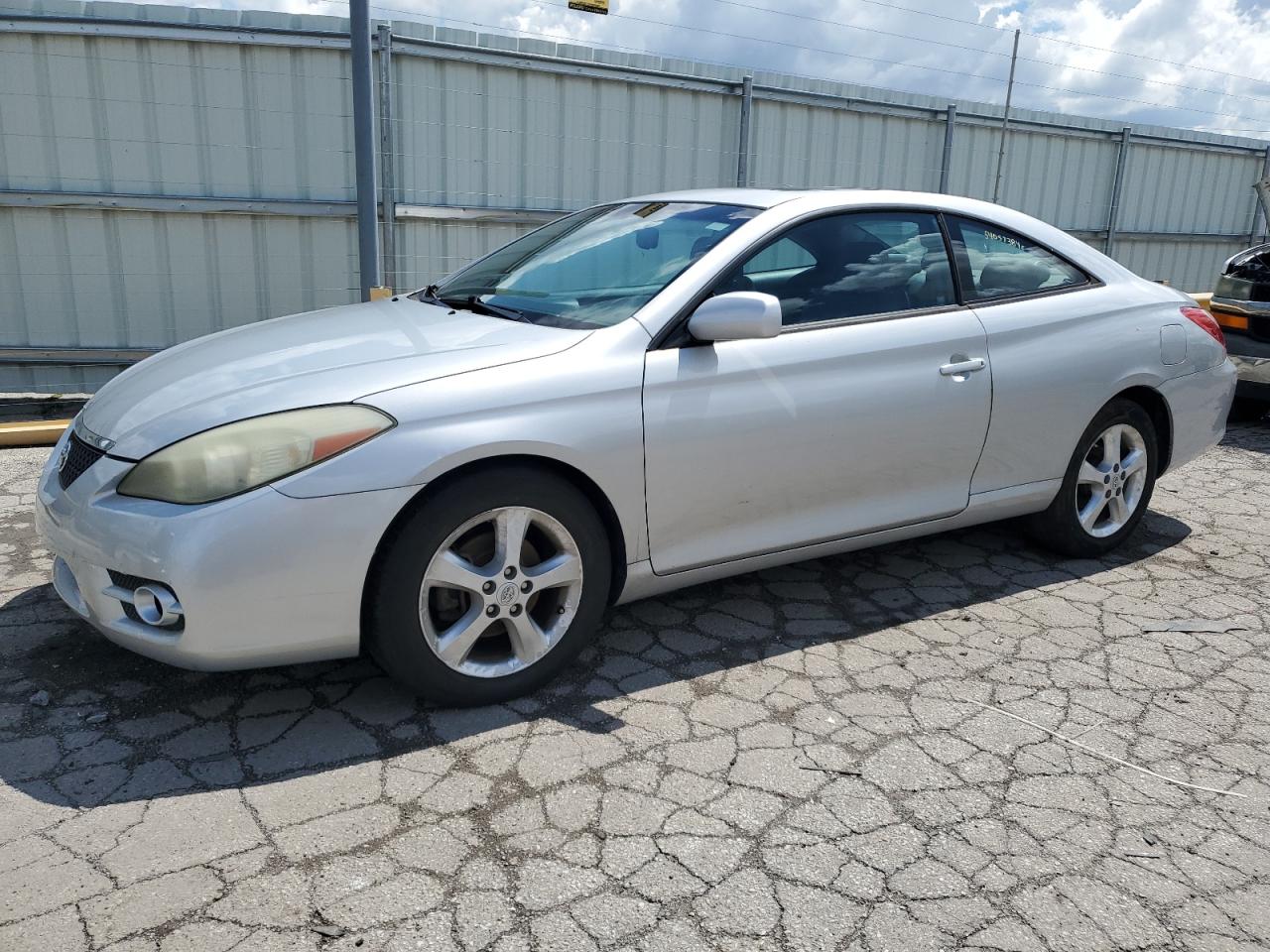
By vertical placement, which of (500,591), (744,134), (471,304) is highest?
(744,134)

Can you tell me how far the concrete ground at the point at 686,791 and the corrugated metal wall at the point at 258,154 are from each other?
3.90 metres

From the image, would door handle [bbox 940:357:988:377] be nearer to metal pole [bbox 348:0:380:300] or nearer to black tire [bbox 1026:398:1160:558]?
black tire [bbox 1026:398:1160:558]

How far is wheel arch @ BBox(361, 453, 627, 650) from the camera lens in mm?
2965

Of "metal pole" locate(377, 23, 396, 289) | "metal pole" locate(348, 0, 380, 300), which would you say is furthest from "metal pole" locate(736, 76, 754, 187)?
"metal pole" locate(348, 0, 380, 300)

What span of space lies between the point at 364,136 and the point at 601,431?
4054 mm

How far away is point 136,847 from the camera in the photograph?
2527 millimetres

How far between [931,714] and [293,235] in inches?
240

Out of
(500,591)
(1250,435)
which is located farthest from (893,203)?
(1250,435)

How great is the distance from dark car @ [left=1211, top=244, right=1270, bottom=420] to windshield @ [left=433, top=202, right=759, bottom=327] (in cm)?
481

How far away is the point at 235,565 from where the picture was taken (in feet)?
9.11

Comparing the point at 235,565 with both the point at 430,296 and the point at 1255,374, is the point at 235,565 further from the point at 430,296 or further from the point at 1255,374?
the point at 1255,374

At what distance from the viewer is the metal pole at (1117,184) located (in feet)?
40.3

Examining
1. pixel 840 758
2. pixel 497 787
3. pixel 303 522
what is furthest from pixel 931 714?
pixel 303 522

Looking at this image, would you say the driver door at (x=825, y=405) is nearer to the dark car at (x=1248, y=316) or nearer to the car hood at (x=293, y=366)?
the car hood at (x=293, y=366)
